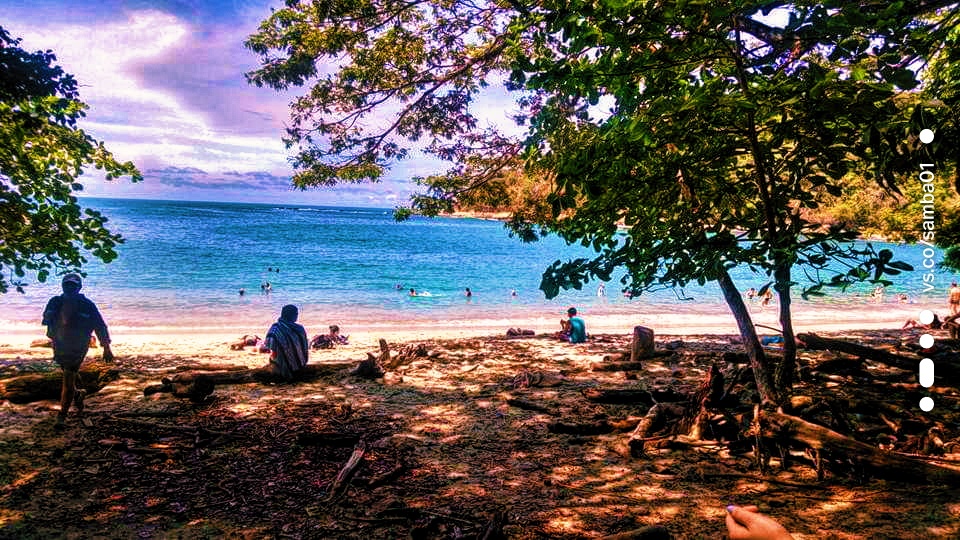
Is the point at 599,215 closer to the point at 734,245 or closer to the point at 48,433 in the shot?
the point at 734,245

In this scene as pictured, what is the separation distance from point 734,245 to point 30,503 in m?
6.79

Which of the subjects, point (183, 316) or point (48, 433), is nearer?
point (48, 433)

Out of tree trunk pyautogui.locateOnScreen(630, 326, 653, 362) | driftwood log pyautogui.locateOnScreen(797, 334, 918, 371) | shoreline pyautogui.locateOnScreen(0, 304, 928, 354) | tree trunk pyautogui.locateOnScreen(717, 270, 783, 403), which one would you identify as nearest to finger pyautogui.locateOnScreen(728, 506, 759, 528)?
tree trunk pyautogui.locateOnScreen(717, 270, 783, 403)

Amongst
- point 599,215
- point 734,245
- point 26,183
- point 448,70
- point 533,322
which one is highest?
point 448,70

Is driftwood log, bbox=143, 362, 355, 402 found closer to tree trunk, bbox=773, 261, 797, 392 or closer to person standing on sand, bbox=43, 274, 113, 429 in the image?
person standing on sand, bbox=43, 274, 113, 429

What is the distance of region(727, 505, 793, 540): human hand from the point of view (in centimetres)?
333

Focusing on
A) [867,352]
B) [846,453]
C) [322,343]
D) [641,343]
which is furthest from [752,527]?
[322,343]

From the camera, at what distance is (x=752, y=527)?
11.4 ft

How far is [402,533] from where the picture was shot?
420cm

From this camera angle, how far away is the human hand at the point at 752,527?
3.33 metres

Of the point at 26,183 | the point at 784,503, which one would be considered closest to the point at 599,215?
the point at 784,503

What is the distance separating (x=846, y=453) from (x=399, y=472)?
4510 mm

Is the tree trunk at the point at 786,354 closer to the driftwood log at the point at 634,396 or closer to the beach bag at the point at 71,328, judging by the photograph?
the driftwood log at the point at 634,396

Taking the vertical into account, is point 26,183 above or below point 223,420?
above
